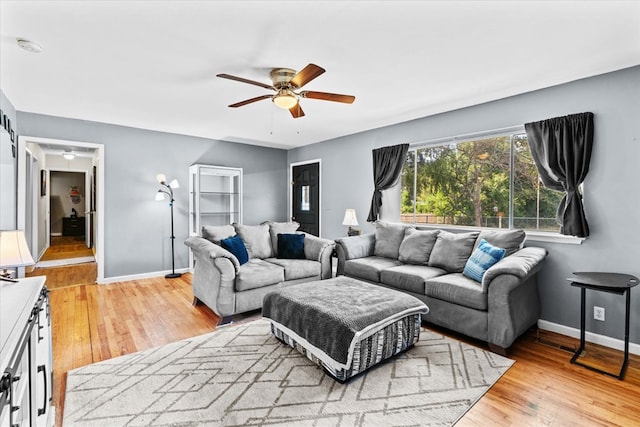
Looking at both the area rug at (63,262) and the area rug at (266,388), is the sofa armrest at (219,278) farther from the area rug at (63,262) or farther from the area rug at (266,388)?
the area rug at (63,262)

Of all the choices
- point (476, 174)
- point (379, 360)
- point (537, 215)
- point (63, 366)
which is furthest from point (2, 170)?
point (537, 215)

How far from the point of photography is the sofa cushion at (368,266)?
3.83m

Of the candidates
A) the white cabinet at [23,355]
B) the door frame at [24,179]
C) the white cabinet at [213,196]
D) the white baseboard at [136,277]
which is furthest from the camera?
the white cabinet at [213,196]

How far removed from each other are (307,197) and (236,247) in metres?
3.01

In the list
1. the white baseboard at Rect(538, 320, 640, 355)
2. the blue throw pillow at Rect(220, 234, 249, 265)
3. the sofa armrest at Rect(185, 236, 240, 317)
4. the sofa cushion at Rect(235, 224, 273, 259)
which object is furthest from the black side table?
the sofa cushion at Rect(235, 224, 273, 259)

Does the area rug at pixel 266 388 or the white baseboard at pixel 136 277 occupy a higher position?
the white baseboard at pixel 136 277

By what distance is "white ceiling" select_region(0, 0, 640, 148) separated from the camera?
6.82 feet

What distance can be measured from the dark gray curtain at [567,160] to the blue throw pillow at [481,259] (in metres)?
0.68

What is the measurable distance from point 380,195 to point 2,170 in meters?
4.72

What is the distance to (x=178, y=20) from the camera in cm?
219

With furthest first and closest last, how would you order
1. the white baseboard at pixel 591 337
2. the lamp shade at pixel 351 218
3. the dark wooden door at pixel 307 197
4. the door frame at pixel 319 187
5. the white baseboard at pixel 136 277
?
the dark wooden door at pixel 307 197 → the door frame at pixel 319 187 → the lamp shade at pixel 351 218 → the white baseboard at pixel 136 277 → the white baseboard at pixel 591 337

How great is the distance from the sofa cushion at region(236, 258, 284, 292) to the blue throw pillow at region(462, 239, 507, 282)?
2038 mm

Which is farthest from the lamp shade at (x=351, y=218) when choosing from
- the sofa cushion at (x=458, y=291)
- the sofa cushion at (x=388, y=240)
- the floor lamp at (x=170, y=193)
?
the floor lamp at (x=170, y=193)

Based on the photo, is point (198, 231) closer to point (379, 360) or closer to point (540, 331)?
point (379, 360)
